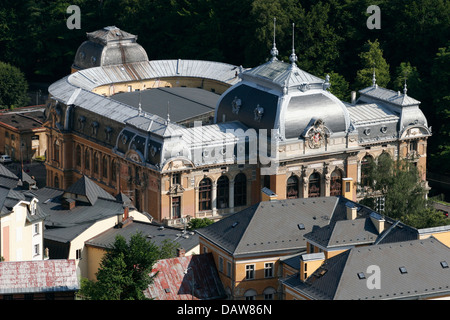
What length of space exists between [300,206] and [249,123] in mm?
35088

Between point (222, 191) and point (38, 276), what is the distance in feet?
157

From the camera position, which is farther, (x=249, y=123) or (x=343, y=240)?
(x=249, y=123)

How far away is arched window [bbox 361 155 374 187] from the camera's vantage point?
612ft

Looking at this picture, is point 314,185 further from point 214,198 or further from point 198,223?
point 198,223

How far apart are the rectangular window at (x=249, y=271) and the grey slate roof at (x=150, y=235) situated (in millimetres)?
13741

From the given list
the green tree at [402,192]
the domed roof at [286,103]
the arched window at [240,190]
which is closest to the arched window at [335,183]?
the green tree at [402,192]

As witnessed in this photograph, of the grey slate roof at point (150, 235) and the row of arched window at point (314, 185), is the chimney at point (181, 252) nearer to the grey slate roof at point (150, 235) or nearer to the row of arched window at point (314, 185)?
the grey slate roof at point (150, 235)

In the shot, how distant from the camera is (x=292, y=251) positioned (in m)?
148

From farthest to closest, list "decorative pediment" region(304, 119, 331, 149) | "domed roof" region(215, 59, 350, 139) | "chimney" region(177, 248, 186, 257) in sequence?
"decorative pediment" region(304, 119, 331, 149) < "domed roof" region(215, 59, 350, 139) < "chimney" region(177, 248, 186, 257)

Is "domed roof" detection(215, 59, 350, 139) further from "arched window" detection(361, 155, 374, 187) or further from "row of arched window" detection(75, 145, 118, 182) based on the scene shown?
"row of arched window" detection(75, 145, 118, 182)

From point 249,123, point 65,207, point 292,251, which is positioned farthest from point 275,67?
point 292,251

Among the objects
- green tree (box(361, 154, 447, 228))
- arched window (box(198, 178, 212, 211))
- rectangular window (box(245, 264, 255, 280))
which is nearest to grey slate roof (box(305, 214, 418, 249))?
rectangular window (box(245, 264, 255, 280))

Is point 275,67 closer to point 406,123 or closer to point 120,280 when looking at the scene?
point 406,123

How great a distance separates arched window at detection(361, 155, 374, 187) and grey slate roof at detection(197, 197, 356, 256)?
107ft
